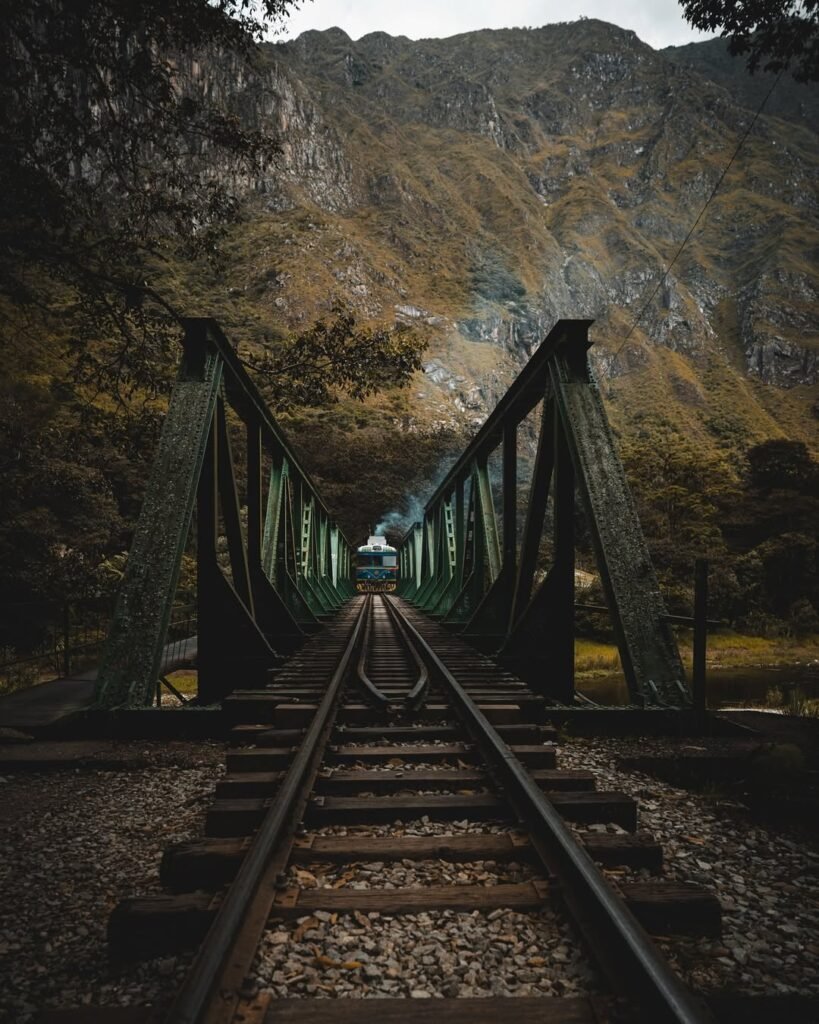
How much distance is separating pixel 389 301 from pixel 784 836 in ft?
361

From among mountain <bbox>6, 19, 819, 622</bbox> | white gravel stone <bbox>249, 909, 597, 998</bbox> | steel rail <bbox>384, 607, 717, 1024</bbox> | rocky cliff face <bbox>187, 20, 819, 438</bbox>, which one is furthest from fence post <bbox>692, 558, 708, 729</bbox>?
rocky cliff face <bbox>187, 20, 819, 438</bbox>

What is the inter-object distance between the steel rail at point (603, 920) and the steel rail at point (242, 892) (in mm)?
994

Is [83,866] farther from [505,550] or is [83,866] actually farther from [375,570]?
[375,570]

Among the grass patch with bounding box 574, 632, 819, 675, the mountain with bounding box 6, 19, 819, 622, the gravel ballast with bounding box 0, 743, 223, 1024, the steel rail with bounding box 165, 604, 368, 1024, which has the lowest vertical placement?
the grass patch with bounding box 574, 632, 819, 675

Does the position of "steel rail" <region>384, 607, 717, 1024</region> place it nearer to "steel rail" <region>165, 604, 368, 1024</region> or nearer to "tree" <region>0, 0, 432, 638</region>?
"steel rail" <region>165, 604, 368, 1024</region>

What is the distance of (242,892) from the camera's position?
179cm

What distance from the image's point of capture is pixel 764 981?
5.37 ft

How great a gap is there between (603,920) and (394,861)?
86 cm

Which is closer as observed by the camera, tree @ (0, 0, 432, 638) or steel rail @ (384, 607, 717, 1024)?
steel rail @ (384, 607, 717, 1024)

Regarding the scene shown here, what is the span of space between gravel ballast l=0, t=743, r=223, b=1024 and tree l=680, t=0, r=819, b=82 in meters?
8.59

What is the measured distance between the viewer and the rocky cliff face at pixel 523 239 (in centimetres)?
10319

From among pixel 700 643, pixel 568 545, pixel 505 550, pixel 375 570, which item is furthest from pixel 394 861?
pixel 375 570

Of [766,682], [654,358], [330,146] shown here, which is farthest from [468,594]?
[330,146]

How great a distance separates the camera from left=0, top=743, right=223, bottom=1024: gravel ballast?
1.65 m
